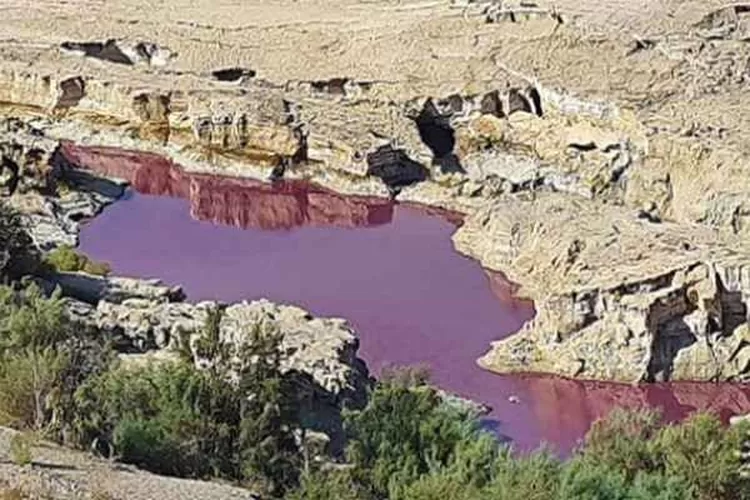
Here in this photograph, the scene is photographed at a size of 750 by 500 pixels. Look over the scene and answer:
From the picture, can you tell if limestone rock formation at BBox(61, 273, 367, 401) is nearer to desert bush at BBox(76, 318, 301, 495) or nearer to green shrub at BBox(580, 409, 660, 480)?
desert bush at BBox(76, 318, 301, 495)

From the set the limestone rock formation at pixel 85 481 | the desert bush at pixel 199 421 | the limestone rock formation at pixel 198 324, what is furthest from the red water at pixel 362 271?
the limestone rock formation at pixel 85 481

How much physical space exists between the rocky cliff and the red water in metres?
0.28

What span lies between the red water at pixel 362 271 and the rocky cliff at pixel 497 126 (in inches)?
11.2

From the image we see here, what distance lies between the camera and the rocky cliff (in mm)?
27906

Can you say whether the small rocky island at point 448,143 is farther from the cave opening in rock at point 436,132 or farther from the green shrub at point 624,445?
the green shrub at point 624,445

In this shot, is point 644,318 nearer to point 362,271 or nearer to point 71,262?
point 362,271

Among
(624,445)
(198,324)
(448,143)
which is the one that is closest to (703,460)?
(624,445)

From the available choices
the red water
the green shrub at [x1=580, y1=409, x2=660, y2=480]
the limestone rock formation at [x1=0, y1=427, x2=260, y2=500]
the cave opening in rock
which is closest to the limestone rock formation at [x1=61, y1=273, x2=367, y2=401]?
the red water

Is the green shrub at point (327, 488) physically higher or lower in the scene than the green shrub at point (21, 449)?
lower

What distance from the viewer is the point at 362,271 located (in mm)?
33594

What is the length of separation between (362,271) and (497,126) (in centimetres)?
703

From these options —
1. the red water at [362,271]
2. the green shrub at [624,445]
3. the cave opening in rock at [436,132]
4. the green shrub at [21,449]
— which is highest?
the cave opening in rock at [436,132]

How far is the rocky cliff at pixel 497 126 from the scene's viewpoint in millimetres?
27906

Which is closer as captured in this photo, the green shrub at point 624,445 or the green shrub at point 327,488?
the green shrub at point 327,488
